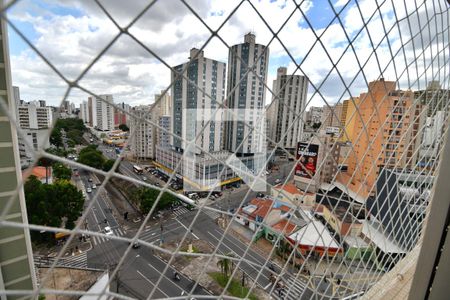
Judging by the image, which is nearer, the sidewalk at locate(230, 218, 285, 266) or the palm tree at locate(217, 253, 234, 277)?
the palm tree at locate(217, 253, 234, 277)

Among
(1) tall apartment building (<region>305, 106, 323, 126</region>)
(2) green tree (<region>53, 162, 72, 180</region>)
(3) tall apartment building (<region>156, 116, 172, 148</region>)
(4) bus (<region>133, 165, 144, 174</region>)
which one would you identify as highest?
(1) tall apartment building (<region>305, 106, 323, 126</region>)

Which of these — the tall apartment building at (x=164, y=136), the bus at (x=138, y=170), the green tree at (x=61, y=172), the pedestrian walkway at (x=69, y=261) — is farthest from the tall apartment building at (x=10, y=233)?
the bus at (x=138, y=170)

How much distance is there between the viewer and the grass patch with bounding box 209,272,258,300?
3079mm

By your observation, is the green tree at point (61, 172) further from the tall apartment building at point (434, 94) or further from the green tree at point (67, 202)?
the tall apartment building at point (434, 94)

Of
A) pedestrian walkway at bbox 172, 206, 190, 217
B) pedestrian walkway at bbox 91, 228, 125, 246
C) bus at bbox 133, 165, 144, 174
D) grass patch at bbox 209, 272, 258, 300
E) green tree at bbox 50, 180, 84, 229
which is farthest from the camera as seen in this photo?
bus at bbox 133, 165, 144, 174

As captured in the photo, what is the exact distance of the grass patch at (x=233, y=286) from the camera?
3.08 meters

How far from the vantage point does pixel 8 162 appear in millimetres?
594

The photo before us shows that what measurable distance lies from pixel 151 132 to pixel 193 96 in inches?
127

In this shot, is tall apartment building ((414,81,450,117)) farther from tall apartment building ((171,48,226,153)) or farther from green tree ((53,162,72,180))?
green tree ((53,162,72,180))

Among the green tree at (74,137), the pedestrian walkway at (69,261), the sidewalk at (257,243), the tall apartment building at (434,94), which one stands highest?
the tall apartment building at (434,94)

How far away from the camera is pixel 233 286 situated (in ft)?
10.5

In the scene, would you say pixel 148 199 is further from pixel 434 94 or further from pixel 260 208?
pixel 434 94

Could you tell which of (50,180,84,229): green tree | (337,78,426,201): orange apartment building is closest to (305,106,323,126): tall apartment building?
(50,180,84,229): green tree

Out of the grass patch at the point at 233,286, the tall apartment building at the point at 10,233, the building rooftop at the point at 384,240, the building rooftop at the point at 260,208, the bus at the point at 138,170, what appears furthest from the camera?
the bus at the point at 138,170
